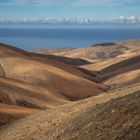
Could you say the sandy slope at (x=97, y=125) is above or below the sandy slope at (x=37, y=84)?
above

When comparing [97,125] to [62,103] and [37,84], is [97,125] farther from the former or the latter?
[37,84]

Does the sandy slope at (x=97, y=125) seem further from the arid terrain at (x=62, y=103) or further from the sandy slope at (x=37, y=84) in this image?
the sandy slope at (x=37, y=84)

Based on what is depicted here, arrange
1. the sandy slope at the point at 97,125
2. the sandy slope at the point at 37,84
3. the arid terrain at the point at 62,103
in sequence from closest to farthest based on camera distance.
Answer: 1. the sandy slope at the point at 97,125
2. the arid terrain at the point at 62,103
3. the sandy slope at the point at 37,84

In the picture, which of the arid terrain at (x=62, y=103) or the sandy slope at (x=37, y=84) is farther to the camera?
the sandy slope at (x=37, y=84)

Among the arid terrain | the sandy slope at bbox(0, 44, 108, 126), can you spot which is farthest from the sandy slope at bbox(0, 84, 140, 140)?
the sandy slope at bbox(0, 44, 108, 126)

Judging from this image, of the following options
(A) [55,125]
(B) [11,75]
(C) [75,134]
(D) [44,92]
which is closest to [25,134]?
(A) [55,125]

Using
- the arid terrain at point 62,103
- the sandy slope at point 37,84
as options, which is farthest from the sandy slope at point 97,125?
the sandy slope at point 37,84

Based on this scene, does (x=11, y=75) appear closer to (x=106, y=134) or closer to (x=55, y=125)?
(x=55, y=125)

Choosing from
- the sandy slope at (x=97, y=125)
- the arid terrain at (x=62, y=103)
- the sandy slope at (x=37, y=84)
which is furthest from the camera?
the sandy slope at (x=37, y=84)
